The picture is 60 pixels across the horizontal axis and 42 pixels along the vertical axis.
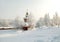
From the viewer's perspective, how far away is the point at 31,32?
5.54ft

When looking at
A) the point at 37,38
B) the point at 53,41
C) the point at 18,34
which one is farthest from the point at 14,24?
the point at 53,41

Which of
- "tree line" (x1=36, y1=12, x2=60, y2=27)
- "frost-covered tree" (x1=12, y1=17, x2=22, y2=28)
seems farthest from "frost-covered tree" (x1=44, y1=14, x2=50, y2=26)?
"frost-covered tree" (x1=12, y1=17, x2=22, y2=28)

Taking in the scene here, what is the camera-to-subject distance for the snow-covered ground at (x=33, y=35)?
5.37 ft

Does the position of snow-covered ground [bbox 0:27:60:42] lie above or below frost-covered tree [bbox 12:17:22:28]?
below

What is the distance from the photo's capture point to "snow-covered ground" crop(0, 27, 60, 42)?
1.64m

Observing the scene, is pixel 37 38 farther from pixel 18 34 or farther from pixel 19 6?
pixel 19 6

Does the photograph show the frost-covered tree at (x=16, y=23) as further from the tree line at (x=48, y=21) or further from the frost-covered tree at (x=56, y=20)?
the frost-covered tree at (x=56, y=20)

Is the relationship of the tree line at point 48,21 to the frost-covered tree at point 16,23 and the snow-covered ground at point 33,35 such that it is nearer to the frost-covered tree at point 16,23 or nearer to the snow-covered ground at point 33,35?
the snow-covered ground at point 33,35

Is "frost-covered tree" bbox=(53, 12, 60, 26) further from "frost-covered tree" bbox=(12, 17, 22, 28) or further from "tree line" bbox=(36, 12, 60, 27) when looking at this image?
"frost-covered tree" bbox=(12, 17, 22, 28)

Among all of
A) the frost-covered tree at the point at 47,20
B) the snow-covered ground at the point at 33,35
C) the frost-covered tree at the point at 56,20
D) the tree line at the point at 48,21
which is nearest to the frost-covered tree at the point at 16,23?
the snow-covered ground at the point at 33,35

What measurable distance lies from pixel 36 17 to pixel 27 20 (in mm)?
147

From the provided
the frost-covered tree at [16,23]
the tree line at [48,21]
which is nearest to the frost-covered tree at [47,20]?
the tree line at [48,21]

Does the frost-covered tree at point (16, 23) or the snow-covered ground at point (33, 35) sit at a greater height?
the frost-covered tree at point (16, 23)

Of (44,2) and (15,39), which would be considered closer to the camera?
(15,39)
